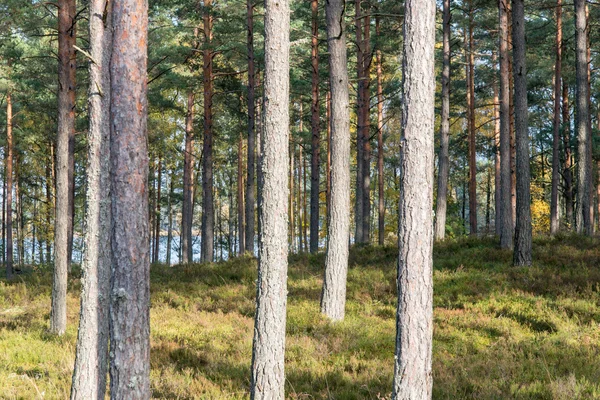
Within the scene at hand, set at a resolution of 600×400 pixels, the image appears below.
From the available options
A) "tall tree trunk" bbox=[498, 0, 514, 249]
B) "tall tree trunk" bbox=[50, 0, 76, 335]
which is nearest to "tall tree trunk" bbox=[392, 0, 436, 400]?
"tall tree trunk" bbox=[50, 0, 76, 335]

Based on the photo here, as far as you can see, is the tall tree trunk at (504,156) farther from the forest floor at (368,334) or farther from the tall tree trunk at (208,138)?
the tall tree trunk at (208,138)

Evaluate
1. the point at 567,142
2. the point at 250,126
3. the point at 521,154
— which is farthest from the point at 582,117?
the point at 250,126

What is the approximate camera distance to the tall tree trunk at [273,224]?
21.1 ft

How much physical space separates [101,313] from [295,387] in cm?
293

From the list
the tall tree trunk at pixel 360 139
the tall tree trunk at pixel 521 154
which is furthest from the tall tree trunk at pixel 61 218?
the tall tree trunk at pixel 360 139

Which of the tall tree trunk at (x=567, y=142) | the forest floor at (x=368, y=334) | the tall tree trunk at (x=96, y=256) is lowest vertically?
the forest floor at (x=368, y=334)

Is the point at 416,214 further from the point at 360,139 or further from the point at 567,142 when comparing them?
the point at 567,142

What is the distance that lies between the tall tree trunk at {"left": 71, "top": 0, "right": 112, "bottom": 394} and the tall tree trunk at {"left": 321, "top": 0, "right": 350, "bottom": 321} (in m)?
5.05

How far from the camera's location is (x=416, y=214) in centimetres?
553

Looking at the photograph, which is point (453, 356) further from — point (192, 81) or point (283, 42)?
point (192, 81)

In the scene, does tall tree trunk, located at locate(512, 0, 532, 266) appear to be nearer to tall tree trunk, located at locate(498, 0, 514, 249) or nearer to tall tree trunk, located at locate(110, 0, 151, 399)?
tall tree trunk, located at locate(498, 0, 514, 249)

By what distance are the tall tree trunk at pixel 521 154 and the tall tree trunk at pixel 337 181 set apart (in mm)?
5175

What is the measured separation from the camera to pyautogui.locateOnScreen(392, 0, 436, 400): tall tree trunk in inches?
214

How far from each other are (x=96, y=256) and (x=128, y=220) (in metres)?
2.44
